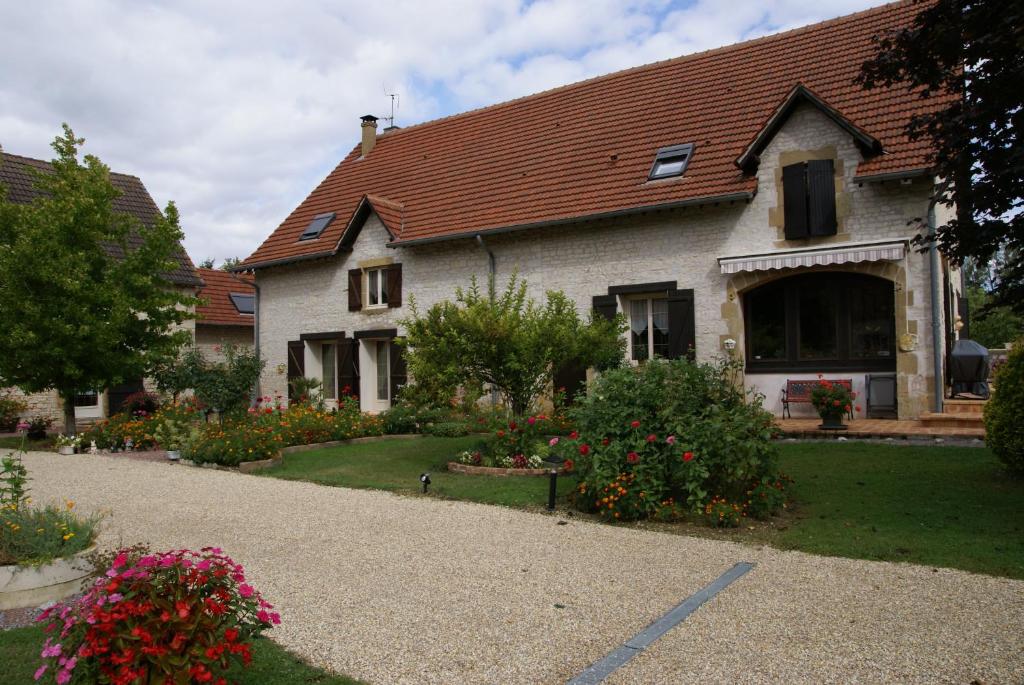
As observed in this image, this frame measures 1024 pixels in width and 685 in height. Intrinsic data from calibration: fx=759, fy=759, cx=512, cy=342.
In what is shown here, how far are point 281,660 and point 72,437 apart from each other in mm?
13919

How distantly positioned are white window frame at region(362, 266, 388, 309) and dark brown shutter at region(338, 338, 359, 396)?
1.18m

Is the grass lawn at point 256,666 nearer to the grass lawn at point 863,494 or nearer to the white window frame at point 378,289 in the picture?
the grass lawn at point 863,494

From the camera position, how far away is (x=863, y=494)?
28.3ft

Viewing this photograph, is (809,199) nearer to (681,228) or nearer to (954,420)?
(681,228)

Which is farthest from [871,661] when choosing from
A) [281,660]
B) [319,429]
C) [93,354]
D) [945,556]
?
[93,354]

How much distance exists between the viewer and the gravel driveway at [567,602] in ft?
13.7

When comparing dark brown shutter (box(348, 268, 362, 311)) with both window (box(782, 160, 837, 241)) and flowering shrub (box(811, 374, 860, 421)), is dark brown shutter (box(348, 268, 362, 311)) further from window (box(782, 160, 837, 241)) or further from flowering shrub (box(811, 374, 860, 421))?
flowering shrub (box(811, 374, 860, 421))

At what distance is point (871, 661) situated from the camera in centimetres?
418

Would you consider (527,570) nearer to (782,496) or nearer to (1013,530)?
(782,496)

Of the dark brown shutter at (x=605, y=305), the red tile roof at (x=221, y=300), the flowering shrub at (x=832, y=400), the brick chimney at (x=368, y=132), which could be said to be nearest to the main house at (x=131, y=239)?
the red tile roof at (x=221, y=300)

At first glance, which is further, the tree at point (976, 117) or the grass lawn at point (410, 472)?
the grass lawn at point (410, 472)

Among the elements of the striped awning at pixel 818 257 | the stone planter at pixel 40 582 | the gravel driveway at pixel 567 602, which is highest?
the striped awning at pixel 818 257

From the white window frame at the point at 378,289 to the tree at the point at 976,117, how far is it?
50.6 feet

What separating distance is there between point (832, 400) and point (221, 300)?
2334 centimetres
